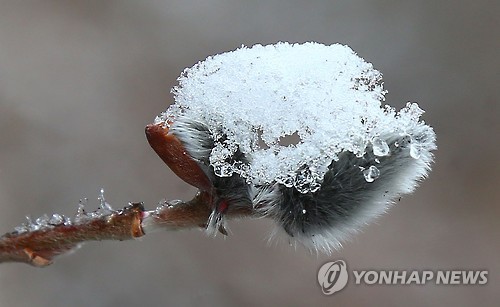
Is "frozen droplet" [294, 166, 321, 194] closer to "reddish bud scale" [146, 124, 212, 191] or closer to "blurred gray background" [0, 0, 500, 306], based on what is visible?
"reddish bud scale" [146, 124, 212, 191]

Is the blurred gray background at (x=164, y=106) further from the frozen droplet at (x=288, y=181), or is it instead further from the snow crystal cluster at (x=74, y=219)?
the frozen droplet at (x=288, y=181)

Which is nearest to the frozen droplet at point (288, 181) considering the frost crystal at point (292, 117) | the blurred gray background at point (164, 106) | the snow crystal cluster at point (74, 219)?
the frost crystal at point (292, 117)

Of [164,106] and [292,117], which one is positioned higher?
[164,106]

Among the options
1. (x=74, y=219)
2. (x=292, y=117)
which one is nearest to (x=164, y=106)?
(x=74, y=219)

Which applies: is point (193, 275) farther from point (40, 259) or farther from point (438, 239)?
point (40, 259)

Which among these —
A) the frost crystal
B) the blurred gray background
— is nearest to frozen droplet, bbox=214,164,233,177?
the frost crystal

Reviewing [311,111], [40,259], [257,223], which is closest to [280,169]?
[311,111]

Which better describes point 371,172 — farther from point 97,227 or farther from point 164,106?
point 164,106
